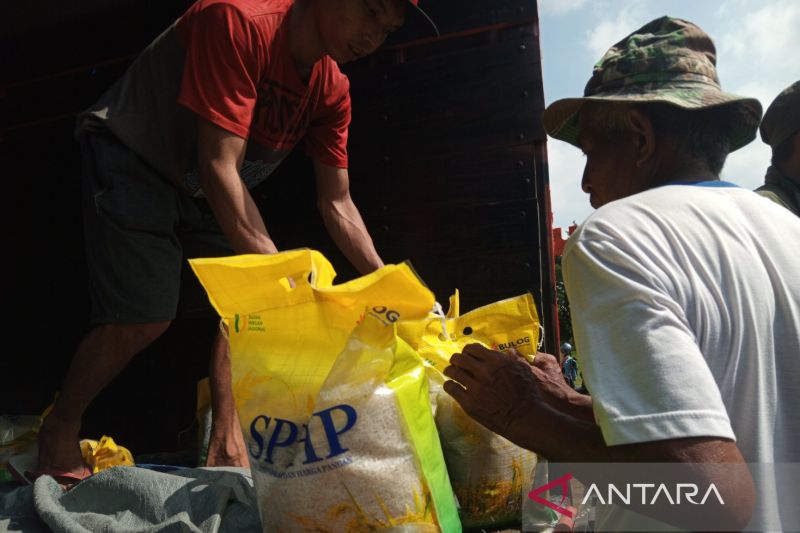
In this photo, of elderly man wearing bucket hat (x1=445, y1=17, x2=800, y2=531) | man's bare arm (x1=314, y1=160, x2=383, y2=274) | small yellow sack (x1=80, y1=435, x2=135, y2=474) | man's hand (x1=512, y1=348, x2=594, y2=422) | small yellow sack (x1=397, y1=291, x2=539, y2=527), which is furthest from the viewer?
man's bare arm (x1=314, y1=160, x2=383, y2=274)

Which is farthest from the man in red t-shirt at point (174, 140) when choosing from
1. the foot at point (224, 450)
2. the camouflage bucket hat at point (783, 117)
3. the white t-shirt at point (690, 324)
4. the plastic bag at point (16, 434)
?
the camouflage bucket hat at point (783, 117)

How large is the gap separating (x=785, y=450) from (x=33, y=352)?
327cm

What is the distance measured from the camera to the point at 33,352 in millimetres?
3162

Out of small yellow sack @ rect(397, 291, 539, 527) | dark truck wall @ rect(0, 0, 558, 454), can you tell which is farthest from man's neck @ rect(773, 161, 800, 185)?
small yellow sack @ rect(397, 291, 539, 527)

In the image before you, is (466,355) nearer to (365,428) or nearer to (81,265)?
(365,428)

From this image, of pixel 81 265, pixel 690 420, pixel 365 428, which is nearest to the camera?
pixel 690 420

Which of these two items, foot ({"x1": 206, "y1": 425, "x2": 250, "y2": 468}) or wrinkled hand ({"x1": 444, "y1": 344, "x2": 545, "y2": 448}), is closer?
wrinkled hand ({"x1": 444, "y1": 344, "x2": 545, "y2": 448})

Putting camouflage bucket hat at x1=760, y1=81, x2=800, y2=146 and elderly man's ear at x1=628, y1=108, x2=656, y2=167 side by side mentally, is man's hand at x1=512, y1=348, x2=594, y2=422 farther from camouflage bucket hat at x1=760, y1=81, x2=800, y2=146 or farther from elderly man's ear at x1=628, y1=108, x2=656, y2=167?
camouflage bucket hat at x1=760, y1=81, x2=800, y2=146

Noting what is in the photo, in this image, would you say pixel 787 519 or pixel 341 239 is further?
pixel 341 239

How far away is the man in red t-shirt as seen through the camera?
1.85 meters

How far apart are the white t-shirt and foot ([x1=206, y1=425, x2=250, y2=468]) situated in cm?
130

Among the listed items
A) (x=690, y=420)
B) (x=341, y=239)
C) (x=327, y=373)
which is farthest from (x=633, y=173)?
(x=341, y=239)

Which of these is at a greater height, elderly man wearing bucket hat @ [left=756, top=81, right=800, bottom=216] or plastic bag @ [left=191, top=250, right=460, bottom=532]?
elderly man wearing bucket hat @ [left=756, top=81, right=800, bottom=216]

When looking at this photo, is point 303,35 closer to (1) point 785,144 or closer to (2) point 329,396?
(2) point 329,396
